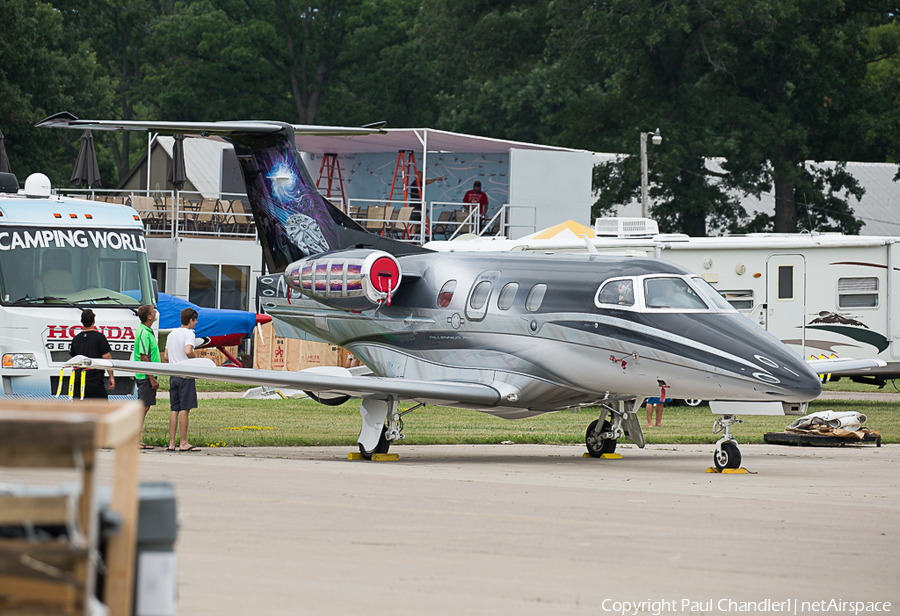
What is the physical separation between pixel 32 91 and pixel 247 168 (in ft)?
114

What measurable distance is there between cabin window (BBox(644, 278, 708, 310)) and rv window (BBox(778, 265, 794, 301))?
9.63 metres

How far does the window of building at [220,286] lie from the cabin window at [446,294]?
19.3 metres

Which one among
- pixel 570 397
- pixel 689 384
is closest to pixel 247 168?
pixel 570 397

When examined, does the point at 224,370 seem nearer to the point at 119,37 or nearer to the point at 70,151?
the point at 70,151

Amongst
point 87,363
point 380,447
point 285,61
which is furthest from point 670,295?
point 285,61

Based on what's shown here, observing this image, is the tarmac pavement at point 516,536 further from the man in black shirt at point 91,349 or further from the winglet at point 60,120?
the winglet at point 60,120

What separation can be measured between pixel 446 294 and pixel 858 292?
1044cm

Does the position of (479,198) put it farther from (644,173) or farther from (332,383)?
(332,383)

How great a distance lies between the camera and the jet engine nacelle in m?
16.0

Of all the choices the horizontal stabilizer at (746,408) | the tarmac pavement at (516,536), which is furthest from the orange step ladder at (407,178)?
the horizontal stabilizer at (746,408)

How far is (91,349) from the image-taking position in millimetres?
15227

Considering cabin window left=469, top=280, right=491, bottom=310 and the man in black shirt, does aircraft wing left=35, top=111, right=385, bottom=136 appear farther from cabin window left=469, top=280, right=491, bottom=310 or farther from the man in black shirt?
cabin window left=469, top=280, right=491, bottom=310

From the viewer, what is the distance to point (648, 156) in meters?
48.5

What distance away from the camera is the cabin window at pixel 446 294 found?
15.7 m
